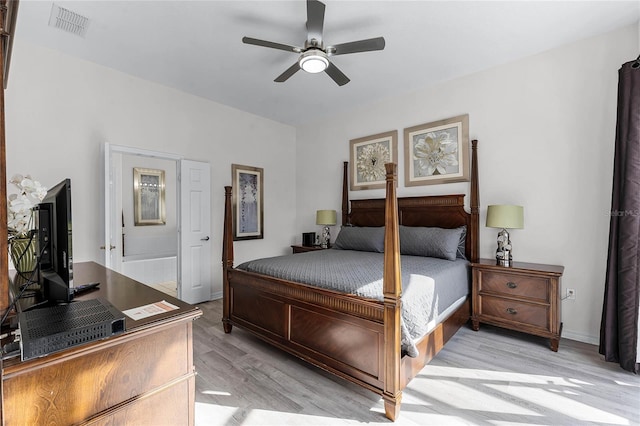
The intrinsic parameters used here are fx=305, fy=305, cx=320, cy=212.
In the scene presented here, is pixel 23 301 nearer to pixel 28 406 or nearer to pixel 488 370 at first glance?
pixel 28 406

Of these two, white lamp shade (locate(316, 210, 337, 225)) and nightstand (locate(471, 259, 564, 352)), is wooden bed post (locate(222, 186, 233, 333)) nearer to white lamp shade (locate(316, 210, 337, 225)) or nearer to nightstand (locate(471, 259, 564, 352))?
white lamp shade (locate(316, 210, 337, 225))

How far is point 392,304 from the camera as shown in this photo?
1883 mm

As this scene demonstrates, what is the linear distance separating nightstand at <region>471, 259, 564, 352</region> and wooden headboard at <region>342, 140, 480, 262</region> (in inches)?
13.6

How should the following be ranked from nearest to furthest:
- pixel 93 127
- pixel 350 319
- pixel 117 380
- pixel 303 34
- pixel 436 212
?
pixel 117 380 → pixel 350 319 → pixel 303 34 → pixel 93 127 → pixel 436 212

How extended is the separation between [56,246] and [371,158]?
3891mm

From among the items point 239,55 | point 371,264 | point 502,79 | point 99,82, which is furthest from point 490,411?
point 99,82

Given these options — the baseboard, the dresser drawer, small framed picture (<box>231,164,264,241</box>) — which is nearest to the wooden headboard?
the dresser drawer

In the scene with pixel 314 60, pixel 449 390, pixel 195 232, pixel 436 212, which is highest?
pixel 314 60

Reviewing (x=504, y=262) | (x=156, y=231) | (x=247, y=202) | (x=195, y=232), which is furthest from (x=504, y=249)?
(x=156, y=231)

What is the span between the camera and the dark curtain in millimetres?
2369

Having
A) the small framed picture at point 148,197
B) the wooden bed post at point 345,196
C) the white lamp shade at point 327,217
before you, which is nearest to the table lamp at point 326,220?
the white lamp shade at point 327,217

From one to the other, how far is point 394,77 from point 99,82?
11.0 feet

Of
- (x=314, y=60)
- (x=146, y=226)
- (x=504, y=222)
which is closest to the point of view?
(x=314, y=60)

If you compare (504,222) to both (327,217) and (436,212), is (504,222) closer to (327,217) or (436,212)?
(436,212)
